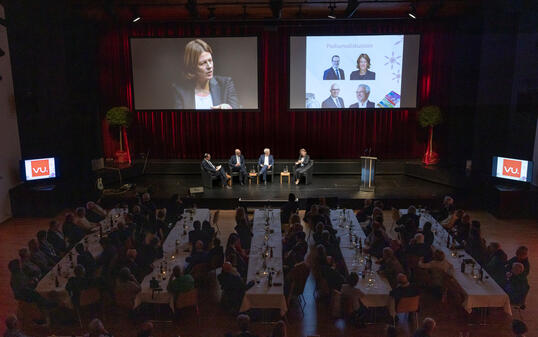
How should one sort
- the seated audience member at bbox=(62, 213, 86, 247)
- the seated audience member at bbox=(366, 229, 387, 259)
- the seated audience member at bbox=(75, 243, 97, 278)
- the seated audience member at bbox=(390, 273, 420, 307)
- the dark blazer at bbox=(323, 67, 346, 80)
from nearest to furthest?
the seated audience member at bbox=(390, 273, 420, 307) < the seated audience member at bbox=(75, 243, 97, 278) < the seated audience member at bbox=(366, 229, 387, 259) < the seated audience member at bbox=(62, 213, 86, 247) < the dark blazer at bbox=(323, 67, 346, 80)

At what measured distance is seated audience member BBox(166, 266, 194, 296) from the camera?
22.2ft

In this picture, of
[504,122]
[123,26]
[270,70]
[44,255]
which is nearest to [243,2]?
[270,70]

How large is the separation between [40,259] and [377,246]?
18.8 ft

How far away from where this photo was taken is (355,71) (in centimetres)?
1547

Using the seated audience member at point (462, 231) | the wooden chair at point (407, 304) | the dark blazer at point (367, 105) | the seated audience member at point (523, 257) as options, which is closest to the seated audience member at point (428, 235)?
the seated audience member at point (462, 231)

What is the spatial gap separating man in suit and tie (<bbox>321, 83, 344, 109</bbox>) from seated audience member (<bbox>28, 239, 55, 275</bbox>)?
35.0 feet

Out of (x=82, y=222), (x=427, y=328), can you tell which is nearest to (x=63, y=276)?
(x=82, y=222)

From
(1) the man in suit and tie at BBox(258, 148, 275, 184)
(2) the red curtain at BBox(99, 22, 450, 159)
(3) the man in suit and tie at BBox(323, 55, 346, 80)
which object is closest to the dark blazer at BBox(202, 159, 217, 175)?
(1) the man in suit and tie at BBox(258, 148, 275, 184)

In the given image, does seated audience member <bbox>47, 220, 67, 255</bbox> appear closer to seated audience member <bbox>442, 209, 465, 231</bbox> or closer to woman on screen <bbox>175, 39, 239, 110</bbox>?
seated audience member <bbox>442, 209, 465, 231</bbox>

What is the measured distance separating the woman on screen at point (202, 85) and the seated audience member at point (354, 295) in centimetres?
1029

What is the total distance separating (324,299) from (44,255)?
4.83m

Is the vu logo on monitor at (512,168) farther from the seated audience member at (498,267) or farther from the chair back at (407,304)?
the chair back at (407,304)

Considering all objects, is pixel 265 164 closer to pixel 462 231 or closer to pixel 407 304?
pixel 462 231

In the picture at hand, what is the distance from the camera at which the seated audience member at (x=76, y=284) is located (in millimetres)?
6749
